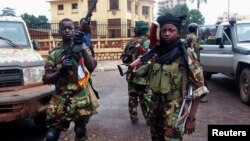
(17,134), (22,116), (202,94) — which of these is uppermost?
(202,94)

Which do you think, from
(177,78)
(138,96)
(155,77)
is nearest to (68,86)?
(155,77)

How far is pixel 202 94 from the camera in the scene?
2.90m

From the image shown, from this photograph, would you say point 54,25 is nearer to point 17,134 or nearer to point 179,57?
point 17,134

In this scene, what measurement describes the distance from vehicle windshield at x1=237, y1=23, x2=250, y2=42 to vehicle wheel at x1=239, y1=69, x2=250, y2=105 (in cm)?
82

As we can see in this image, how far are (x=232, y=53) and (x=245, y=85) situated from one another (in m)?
0.91

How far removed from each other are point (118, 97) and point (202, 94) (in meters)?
5.28

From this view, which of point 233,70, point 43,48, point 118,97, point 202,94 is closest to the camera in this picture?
point 202,94

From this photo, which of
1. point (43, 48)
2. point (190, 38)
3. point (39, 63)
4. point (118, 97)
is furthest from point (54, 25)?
point (39, 63)

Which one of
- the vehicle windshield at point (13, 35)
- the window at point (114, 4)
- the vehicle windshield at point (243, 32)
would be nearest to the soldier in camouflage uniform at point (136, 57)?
the vehicle windshield at point (13, 35)

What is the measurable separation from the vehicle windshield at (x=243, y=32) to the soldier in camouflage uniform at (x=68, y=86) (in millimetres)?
5013

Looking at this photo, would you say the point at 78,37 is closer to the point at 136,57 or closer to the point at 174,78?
the point at 174,78

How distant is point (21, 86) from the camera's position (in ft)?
15.3

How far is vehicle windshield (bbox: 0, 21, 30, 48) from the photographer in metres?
5.42

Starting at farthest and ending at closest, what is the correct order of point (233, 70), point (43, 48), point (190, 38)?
point (43, 48) < point (233, 70) < point (190, 38)
